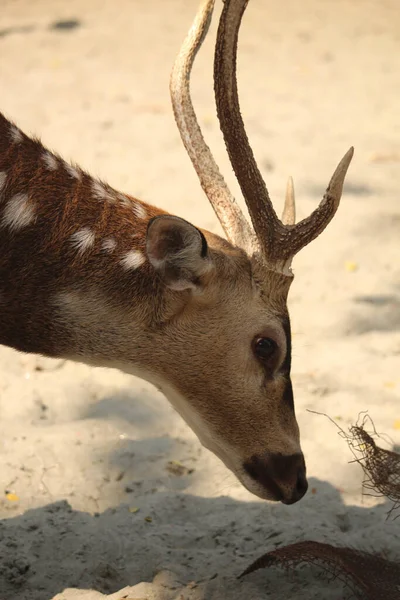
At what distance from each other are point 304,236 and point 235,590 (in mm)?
1258

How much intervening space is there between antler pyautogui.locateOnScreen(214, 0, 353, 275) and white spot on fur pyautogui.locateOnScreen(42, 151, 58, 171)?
612 mm

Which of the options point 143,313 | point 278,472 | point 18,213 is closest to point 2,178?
point 18,213

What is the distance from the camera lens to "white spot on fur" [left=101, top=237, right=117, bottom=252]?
3.07 meters

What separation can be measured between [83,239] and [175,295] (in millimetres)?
361

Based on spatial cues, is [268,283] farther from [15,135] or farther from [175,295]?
[15,135]

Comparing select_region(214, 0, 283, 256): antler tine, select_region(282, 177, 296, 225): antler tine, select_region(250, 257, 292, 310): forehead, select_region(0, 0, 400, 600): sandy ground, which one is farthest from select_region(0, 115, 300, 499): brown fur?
select_region(0, 0, 400, 600): sandy ground

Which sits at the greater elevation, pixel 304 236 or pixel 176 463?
pixel 304 236

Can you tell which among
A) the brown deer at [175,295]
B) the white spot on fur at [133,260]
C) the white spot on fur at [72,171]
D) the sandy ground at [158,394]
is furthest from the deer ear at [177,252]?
the sandy ground at [158,394]

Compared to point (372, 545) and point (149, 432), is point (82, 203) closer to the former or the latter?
point (149, 432)

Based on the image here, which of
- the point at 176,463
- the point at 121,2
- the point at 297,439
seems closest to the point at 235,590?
the point at 297,439

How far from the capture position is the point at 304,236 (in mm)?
3127

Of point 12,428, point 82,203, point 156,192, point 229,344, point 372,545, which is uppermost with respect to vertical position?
point 156,192

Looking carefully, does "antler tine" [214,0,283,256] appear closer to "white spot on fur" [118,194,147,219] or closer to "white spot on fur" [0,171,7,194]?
"white spot on fur" [118,194,147,219]

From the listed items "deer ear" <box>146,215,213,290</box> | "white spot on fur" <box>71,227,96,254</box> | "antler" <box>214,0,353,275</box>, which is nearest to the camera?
"deer ear" <box>146,215,213,290</box>
